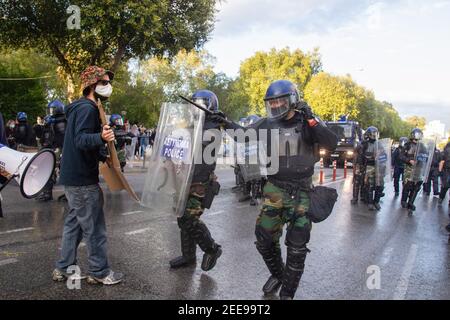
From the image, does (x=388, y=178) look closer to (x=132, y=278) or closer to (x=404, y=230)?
(x=404, y=230)

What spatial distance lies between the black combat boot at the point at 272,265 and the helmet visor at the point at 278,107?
3.76 feet

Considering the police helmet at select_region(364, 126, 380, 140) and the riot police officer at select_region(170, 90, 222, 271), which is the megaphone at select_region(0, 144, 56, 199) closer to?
the riot police officer at select_region(170, 90, 222, 271)

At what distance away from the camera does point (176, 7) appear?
15.0 meters

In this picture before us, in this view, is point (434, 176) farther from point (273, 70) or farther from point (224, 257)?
point (273, 70)

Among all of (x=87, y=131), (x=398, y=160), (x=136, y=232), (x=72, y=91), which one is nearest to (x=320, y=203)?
(x=87, y=131)

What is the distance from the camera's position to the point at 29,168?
4258 mm

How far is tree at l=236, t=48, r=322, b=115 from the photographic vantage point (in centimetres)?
4562

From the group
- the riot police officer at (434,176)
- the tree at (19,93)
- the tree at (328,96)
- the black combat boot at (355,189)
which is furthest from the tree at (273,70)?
the black combat boot at (355,189)

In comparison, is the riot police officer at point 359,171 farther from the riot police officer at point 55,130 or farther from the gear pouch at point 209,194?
the riot police officer at point 55,130

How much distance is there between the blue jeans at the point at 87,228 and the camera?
3613 millimetres

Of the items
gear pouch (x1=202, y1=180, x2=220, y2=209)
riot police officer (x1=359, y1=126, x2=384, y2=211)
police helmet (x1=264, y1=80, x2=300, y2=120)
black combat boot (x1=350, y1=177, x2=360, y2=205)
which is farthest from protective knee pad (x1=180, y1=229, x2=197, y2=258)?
black combat boot (x1=350, y1=177, x2=360, y2=205)

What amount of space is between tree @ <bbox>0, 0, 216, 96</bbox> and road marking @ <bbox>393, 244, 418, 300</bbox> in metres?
10.5
